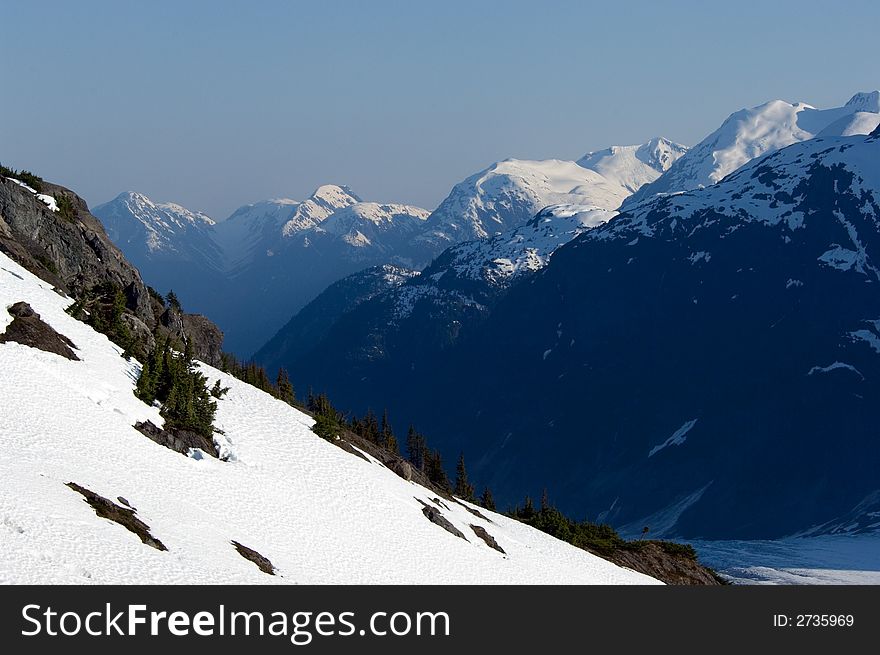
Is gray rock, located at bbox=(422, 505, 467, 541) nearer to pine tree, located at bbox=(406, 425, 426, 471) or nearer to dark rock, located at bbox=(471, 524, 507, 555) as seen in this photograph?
dark rock, located at bbox=(471, 524, 507, 555)

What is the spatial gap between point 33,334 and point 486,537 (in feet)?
111

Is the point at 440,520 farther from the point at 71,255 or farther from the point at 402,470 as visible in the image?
the point at 71,255

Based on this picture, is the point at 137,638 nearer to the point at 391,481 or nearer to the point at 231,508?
the point at 231,508

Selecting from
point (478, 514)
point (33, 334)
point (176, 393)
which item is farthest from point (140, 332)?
point (478, 514)

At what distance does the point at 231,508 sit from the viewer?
51.7 meters

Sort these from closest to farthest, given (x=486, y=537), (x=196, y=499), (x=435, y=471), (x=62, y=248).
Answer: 1. (x=196, y=499)
2. (x=486, y=537)
3. (x=62, y=248)
4. (x=435, y=471)

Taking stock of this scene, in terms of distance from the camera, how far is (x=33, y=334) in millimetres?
59375

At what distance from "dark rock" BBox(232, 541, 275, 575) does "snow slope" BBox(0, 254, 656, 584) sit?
66 centimetres

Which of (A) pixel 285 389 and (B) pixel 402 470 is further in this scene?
(A) pixel 285 389

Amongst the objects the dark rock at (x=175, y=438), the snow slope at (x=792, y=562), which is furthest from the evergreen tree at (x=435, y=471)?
the dark rock at (x=175, y=438)

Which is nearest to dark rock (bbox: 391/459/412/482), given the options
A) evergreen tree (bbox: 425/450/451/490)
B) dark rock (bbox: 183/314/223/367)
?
dark rock (bbox: 183/314/223/367)

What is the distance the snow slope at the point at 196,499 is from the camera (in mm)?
38125

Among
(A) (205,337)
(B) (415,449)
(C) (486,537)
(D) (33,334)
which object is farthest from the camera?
(B) (415,449)

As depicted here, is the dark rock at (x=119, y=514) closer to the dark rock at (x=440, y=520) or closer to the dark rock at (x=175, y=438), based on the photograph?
the dark rock at (x=175, y=438)
